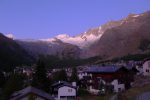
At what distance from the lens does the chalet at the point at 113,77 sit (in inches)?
2768

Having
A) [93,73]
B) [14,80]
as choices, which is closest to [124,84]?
[93,73]

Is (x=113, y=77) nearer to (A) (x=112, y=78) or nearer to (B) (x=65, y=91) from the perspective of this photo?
(A) (x=112, y=78)

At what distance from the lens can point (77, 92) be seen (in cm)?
6694

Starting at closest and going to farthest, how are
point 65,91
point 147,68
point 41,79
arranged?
point 41,79
point 65,91
point 147,68

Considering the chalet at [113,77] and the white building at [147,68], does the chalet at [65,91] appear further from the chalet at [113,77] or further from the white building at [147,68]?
the white building at [147,68]

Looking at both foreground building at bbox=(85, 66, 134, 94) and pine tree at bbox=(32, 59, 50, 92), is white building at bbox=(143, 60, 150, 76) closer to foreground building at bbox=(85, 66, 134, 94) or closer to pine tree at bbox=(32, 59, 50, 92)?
foreground building at bbox=(85, 66, 134, 94)

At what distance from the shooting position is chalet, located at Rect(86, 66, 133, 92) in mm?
70312

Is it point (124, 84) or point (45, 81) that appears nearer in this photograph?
point (45, 81)

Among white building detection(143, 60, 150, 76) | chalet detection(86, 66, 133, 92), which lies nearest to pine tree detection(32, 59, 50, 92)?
chalet detection(86, 66, 133, 92)

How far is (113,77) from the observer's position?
70.2 metres

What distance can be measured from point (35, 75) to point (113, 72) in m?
18.7

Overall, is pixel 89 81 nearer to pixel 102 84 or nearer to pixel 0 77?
pixel 102 84

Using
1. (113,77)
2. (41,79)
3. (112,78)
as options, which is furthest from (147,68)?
(41,79)

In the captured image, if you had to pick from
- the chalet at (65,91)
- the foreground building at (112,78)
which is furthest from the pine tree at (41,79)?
the foreground building at (112,78)
